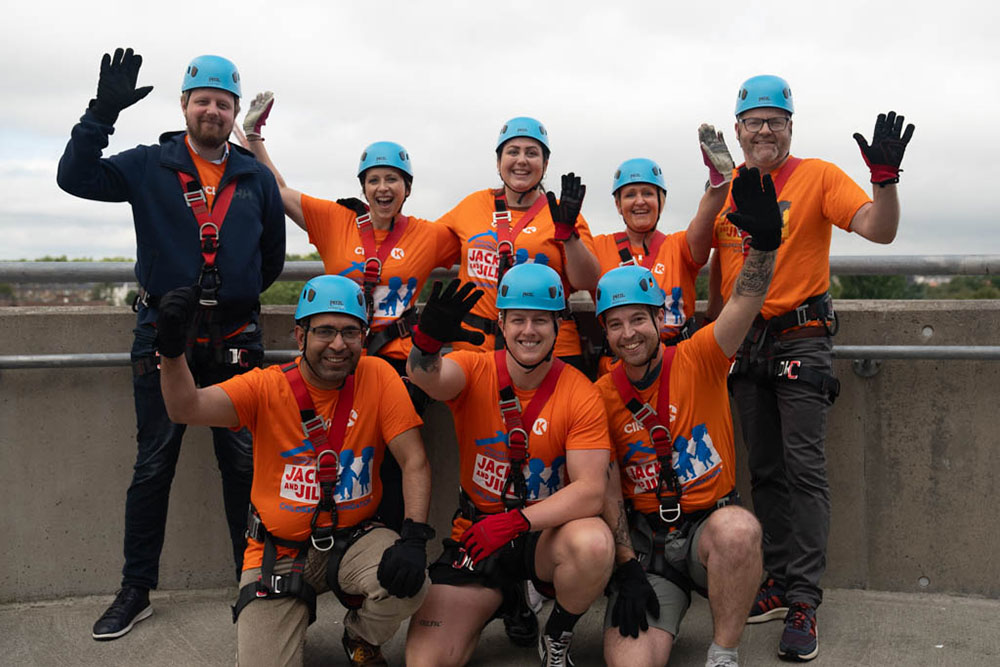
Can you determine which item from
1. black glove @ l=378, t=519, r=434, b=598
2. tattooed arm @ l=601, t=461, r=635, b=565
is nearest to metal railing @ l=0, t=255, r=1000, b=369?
tattooed arm @ l=601, t=461, r=635, b=565

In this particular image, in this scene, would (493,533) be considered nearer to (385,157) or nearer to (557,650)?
(557,650)

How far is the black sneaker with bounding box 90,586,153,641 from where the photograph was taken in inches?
193

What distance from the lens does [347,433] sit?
4.39 metres

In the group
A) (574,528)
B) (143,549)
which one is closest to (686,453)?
(574,528)

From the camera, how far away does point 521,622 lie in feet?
15.9

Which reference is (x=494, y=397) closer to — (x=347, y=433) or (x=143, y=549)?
(x=347, y=433)

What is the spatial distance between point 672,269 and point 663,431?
3.62 ft

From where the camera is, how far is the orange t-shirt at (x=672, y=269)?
509 cm

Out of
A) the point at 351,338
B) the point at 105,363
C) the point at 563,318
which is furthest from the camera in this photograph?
the point at 105,363

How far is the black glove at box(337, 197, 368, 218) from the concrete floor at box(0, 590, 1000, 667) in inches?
87.2

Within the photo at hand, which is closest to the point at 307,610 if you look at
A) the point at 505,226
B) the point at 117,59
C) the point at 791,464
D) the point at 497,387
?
the point at 497,387

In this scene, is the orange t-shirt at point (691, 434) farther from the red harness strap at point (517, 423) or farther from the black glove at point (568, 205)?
the black glove at point (568, 205)

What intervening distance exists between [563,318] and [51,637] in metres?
3.15

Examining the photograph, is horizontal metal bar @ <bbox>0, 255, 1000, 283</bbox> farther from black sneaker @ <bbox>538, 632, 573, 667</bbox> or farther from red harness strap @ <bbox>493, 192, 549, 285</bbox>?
black sneaker @ <bbox>538, 632, 573, 667</bbox>
